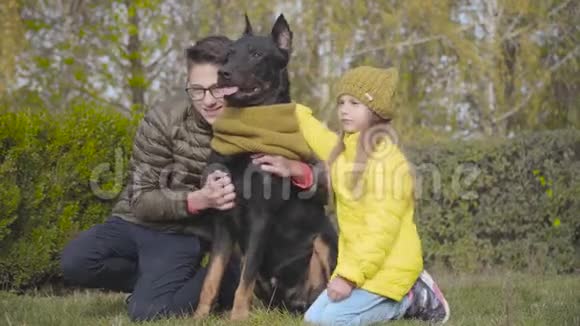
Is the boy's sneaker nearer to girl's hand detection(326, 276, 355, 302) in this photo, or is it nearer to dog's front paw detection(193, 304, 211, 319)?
girl's hand detection(326, 276, 355, 302)

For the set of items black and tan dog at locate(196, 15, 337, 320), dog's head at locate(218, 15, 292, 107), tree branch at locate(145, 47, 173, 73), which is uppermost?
tree branch at locate(145, 47, 173, 73)

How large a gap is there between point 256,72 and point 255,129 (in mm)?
285

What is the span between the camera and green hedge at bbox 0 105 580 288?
598 cm

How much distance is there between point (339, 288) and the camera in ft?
11.6

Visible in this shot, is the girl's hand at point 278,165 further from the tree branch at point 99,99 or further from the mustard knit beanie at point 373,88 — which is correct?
the tree branch at point 99,99

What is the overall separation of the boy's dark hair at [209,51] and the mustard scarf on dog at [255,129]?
1.15ft

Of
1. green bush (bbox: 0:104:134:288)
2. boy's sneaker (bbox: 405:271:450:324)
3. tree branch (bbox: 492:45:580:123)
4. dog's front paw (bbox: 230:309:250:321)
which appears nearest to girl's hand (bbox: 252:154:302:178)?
dog's front paw (bbox: 230:309:250:321)

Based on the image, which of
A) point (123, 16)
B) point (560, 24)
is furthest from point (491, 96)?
point (123, 16)

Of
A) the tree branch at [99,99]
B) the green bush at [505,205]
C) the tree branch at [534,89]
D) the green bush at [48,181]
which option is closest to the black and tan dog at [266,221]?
the green bush at [48,181]

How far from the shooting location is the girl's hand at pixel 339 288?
3531 mm

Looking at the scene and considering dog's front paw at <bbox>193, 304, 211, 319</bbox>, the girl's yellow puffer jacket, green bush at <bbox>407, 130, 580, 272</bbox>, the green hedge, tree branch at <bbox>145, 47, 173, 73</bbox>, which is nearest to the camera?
the girl's yellow puffer jacket

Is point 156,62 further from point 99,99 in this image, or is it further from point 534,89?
point 534,89

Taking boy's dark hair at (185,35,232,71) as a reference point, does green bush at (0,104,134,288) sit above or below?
below

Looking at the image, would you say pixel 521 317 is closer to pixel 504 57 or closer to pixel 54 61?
pixel 504 57
